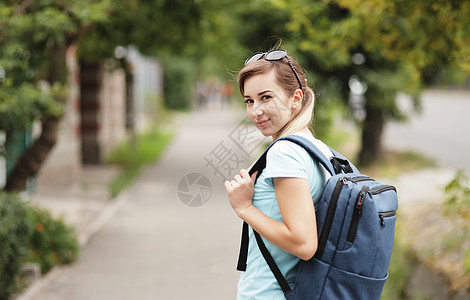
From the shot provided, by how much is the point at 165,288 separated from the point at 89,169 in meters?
8.74

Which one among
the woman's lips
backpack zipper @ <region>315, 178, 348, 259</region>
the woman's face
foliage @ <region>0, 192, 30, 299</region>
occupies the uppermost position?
the woman's face

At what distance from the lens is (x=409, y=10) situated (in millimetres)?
5039

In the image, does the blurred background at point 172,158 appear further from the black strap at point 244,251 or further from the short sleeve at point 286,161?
the short sleeve at point 286,161

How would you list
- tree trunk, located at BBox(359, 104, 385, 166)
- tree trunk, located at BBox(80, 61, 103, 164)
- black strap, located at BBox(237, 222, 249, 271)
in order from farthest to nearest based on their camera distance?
tree trunk, located at BBox(80, 61, 103, 164)
tree trunk, located at BBox(359, 104, 385, 166)
black strap, located at BBox(237, 222, 249, 271)

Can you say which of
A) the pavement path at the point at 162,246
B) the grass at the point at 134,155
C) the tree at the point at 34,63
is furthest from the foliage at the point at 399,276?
the grass at the point at 134,155

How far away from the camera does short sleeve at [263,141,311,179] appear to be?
71.4 inches

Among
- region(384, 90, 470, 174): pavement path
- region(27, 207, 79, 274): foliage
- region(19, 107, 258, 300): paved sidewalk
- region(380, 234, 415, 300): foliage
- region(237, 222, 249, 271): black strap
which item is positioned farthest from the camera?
region(384, 90, 470, 174): pavement path

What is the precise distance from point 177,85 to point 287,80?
37.7 metres

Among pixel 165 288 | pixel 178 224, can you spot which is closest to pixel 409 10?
pixel 165 288

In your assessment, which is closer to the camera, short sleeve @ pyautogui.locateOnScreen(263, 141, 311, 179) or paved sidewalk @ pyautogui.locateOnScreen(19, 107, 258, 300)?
short sleeve @ pyautogui.locateOnScreen(263, 141, 311, 179)

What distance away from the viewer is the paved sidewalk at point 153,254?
5.60 meters

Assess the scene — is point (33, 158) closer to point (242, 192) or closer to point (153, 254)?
point (153, 254)

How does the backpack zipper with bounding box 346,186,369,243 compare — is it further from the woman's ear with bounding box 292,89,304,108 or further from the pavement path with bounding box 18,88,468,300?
the pavement path with bounding box 18,88,468,300

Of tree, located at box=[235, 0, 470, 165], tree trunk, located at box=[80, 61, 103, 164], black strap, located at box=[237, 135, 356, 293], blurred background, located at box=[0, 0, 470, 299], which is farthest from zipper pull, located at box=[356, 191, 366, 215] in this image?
tree trunk, located at box=[80, 61, 103, 164]
